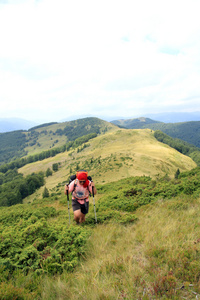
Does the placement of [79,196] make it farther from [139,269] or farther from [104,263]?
[139,269]

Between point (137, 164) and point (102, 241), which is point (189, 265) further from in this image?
point (137, 164)

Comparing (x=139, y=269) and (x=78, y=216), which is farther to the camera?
(x=78, y=216)

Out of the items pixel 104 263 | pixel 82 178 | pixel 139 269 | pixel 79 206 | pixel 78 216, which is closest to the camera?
pixel 139 269

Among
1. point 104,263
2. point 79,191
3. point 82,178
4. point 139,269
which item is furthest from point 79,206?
point 139,269

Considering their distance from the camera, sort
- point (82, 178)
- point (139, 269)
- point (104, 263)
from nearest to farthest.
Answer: point (139, 269)
point (104, 263)
point (82, 178)

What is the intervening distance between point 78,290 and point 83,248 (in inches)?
63.0

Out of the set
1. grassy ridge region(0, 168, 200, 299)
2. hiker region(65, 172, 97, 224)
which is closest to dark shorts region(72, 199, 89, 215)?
hiker region(65, 172, 97, 224)

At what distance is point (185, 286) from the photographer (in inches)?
104

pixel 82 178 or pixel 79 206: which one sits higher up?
pixel 82 178

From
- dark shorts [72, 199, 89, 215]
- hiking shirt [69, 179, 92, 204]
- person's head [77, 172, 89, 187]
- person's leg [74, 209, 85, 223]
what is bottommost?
person's leg [74, 209, 85, 223]

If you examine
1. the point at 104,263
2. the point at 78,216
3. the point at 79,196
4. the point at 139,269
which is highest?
the point at 79,196

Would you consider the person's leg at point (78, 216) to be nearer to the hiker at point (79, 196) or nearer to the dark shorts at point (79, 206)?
the hiker at point (79, 196)

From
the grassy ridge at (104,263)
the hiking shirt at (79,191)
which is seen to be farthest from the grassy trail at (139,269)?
the hiking shirt at (79,191)

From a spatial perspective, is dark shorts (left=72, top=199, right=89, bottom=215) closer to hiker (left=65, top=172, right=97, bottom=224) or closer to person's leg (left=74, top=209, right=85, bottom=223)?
hiker (left=65, top=172, right=97, bottom=224)
